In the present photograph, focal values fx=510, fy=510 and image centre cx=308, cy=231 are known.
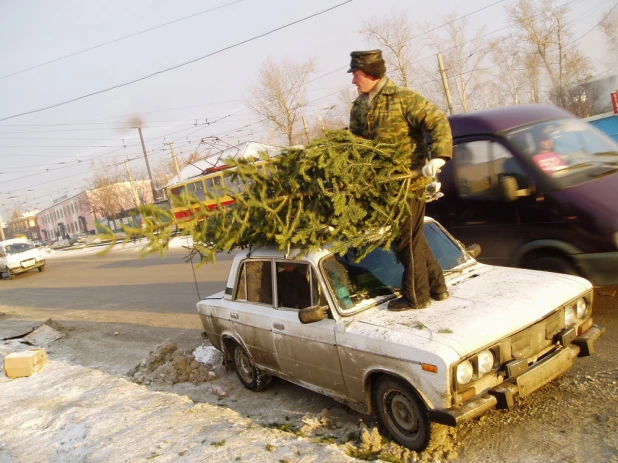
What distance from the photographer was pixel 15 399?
20.5 ft

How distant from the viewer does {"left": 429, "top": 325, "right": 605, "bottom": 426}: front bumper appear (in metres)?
3.19

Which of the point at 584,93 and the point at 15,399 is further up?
the point at 584,93

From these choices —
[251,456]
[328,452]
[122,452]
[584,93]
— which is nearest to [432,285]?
[328,452]

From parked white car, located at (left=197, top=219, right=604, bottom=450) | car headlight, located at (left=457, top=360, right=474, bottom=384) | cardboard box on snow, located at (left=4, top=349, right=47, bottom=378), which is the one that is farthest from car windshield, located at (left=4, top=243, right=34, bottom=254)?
car headlight, located at (left=457, top=360, right=474, bottom=384)

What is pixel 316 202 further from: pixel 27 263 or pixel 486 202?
pixel 27 263

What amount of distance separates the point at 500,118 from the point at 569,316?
3.06 m

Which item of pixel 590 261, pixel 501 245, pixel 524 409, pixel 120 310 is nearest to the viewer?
pixel 524 409

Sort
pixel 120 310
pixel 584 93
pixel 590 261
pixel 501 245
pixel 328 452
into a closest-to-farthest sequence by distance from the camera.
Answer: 1. pixel 328 452
2. pixel 590 261
3. pixel 501 245
4. pixel 120 310
5. pixel 584 93

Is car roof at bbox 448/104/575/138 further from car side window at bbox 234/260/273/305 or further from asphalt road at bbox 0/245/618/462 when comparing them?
car side window at bbox 234/260/273/305

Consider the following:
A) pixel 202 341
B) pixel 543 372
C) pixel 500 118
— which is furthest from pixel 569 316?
pixel 202 341

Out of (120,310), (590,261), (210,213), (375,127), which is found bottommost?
(120,310)

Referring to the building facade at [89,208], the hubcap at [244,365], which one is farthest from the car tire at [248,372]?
the building facade at [89,208]

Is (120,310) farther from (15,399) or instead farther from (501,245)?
(501,245)

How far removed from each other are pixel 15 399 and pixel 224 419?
3.37 meters
